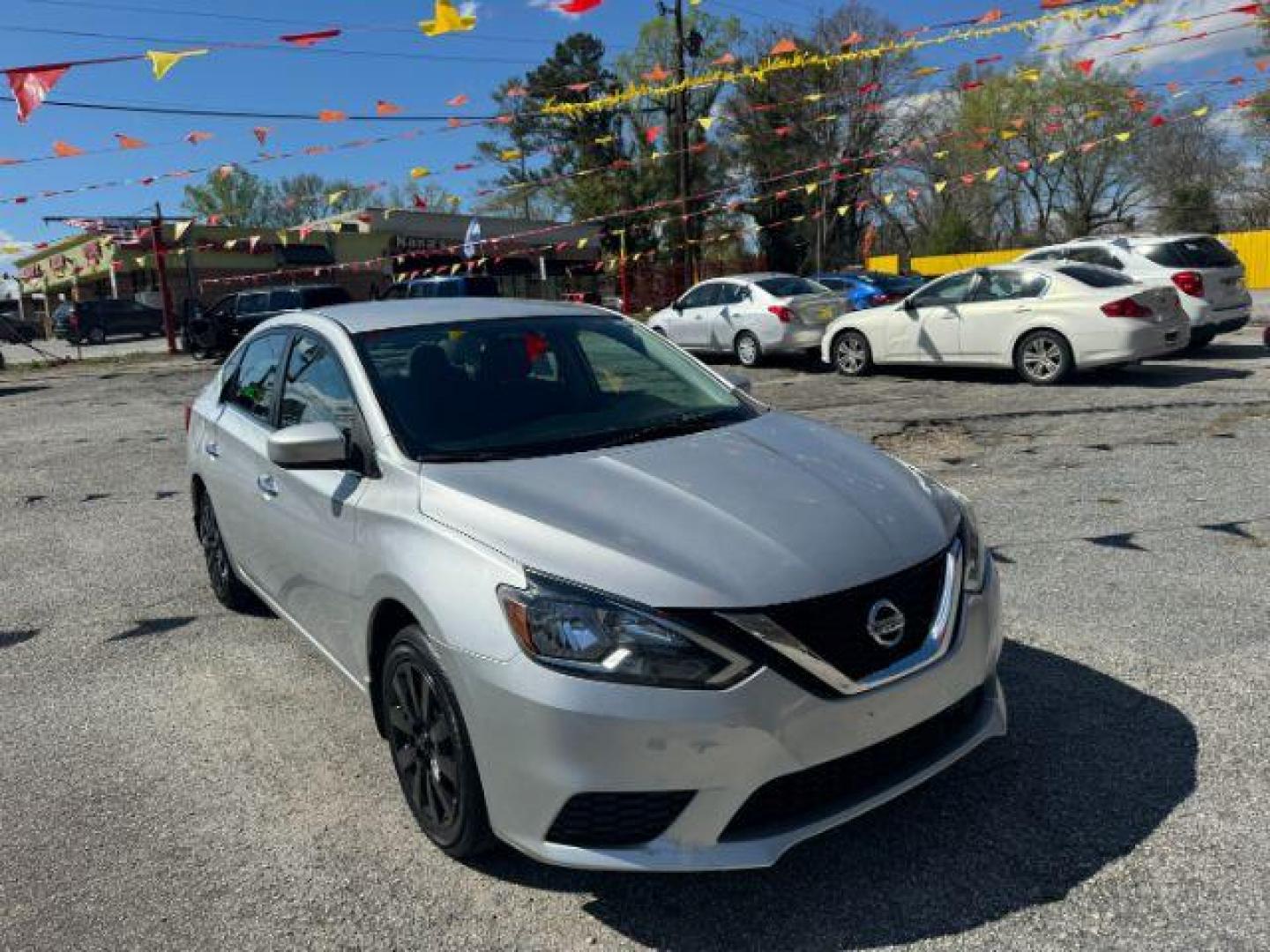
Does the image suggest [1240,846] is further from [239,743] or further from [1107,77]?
[1107,77]

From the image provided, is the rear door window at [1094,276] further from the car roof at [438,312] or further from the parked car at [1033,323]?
the car roof at [438,312]

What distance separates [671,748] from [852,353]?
38.2 ft

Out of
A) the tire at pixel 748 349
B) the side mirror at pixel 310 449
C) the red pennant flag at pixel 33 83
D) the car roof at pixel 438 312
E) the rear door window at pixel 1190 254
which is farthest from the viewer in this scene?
the tire at pixel 748 349

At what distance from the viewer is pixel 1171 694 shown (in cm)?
355

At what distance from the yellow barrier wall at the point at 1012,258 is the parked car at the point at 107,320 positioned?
31.0 m

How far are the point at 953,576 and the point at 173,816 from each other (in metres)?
2.56

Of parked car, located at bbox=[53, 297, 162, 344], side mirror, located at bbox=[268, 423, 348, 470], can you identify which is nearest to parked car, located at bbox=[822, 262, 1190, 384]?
side mirror, located at bbox=[268, 423, 348, 470]

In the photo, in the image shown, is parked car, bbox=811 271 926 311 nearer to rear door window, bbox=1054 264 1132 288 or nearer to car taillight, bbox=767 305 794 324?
car taillight, bbox=767 305 794 324

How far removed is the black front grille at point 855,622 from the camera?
241 centimetres

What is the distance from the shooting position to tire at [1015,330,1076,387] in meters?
10.9

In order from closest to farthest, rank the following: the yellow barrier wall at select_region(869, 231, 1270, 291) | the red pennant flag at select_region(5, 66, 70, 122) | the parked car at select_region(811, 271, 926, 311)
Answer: the red pennant flag at select_region(5, 66, 70, 122), the parked car at select_region(811, 271, 926, 311), the yellow barrier wall at select_region(869, 231, 1270, 291)

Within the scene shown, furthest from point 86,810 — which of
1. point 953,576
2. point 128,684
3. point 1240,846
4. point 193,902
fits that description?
point 1240,846

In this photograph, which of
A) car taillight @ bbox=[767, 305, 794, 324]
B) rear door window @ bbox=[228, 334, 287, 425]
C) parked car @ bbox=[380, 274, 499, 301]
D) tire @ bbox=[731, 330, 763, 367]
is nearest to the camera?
rear door window @ bbox=[228, 334, 287, 425]

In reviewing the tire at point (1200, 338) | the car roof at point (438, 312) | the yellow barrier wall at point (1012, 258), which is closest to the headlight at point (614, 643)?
the car roof at point (438, 312)
